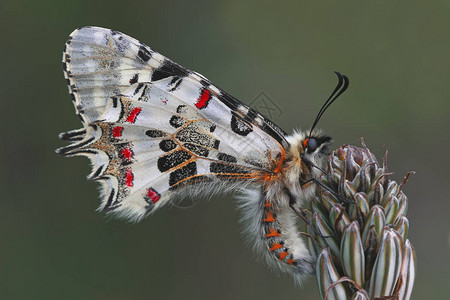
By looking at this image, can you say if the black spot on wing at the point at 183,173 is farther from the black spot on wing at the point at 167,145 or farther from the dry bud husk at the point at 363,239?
the dry bud husk at the point at 363,239

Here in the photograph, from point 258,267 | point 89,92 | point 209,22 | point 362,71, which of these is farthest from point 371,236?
point 209,22

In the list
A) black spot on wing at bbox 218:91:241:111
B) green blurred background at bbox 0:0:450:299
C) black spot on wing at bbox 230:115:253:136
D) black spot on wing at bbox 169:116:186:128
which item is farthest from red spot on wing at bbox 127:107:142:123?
green blurred background at bbox 0:0:450:299

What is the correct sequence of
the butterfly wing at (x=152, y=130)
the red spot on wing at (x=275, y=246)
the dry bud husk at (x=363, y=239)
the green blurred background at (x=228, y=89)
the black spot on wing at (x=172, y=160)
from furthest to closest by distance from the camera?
the green blurred background at (x=228, y=89) < the black spot on wing at (x=172, y=160) < the butterfly wing at (x=152, y=130) < the red spot on wing at (x=275, y=246) < the dry bud husk at (x=363, y=239)

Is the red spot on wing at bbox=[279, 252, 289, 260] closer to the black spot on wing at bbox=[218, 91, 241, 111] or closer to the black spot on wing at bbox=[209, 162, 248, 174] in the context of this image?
the black spot on wing at bbox=[209, 162, 248, 174]

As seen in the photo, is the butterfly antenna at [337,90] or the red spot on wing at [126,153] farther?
the red spot on wing at [126,153]

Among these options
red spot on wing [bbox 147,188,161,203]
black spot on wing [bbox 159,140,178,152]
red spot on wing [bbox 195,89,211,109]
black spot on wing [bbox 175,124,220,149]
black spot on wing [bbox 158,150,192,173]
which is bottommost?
red spot on wing [bbox 147,188,161,203]

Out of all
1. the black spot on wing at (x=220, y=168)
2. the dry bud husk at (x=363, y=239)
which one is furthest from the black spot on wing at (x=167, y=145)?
the dry bud husk at (x=363, y=239)
